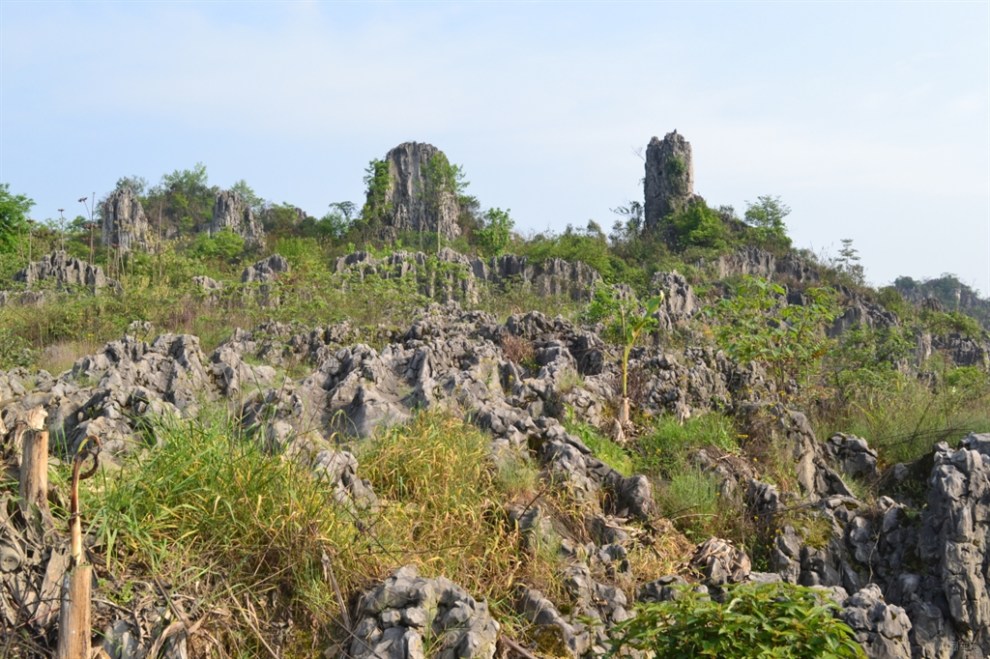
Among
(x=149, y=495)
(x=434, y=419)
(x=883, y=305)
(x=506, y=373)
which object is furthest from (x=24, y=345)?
(x=883, y=305)

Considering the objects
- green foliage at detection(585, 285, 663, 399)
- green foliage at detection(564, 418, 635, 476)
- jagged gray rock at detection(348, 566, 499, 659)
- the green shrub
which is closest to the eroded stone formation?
green foliage at detection(585, 285, 663, 399)

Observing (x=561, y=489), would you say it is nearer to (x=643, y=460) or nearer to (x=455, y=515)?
(x=455, y=515)

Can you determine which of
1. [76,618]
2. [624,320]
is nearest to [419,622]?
[76,618]

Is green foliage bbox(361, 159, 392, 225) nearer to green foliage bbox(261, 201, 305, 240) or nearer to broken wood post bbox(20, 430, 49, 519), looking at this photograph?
green foliage bbox(261, 201, 305, 240)

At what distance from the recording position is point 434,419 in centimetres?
589

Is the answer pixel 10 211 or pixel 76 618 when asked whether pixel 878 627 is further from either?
pixel 10 211

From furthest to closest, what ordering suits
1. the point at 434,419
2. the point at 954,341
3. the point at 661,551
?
the point at 954,341 < the point at 434,419 < the point at 661,551

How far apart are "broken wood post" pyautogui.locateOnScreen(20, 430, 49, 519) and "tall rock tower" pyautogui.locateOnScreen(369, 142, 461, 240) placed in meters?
43.8

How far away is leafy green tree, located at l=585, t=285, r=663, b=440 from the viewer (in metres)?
7.89

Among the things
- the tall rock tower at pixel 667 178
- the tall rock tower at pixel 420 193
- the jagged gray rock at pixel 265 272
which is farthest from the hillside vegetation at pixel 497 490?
the tall rock tower at pixel 667 178

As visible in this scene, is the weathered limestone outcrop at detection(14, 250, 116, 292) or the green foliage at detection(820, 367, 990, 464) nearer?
the green foliage at detection(820, 367, 990, 464)

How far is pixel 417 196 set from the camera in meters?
49.2

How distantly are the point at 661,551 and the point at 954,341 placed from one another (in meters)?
31.3

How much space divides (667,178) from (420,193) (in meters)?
13.7
